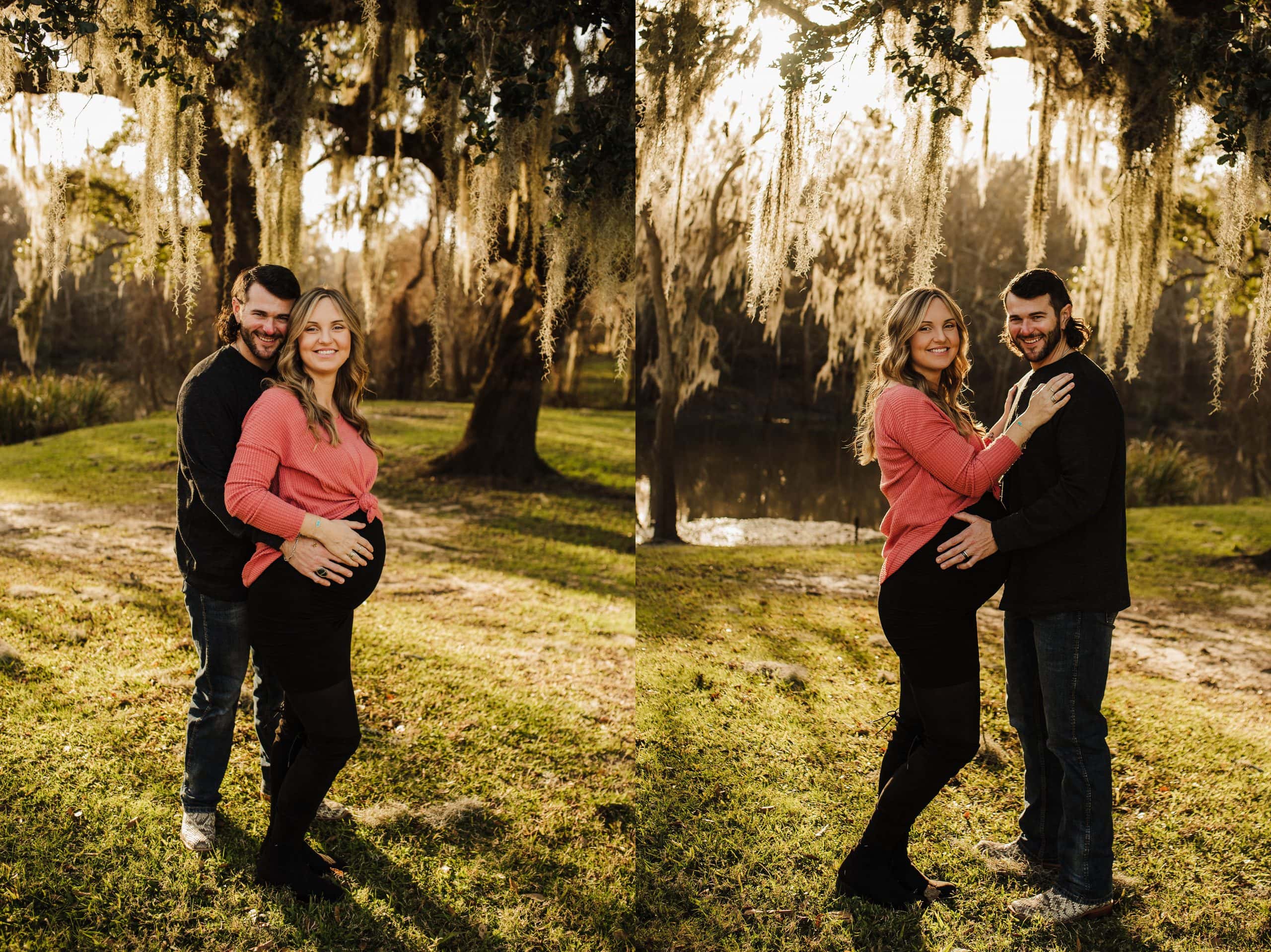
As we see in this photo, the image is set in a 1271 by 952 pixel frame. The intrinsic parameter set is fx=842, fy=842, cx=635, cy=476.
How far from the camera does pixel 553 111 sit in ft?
16.0

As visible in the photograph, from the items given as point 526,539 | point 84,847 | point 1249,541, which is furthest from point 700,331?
point 1249,541

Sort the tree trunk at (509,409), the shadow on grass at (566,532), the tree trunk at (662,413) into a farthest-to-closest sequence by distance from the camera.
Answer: the tree trunk at (509,409)
the shadow on grass at (566,532)
the tree trunk at (662,413)

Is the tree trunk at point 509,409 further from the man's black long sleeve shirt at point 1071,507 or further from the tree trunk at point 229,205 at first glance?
the man's black long sleeve shirt at point 1071,507

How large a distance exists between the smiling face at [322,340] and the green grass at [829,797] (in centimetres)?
140

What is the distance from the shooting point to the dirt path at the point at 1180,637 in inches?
158

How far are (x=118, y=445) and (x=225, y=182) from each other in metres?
4.78

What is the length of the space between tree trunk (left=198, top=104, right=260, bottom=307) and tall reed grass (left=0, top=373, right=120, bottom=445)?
333cm

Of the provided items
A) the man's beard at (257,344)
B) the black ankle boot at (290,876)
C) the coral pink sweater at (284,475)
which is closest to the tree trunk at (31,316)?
the man's beard at (257,344)

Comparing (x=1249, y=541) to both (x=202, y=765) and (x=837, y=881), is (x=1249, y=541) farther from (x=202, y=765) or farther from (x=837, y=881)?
(x=202, y=765)

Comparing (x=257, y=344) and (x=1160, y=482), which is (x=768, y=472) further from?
(x=1160, y=482)

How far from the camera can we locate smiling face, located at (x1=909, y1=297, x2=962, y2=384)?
88.3 inches

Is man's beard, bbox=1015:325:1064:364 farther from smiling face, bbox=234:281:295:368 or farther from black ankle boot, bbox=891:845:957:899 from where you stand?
smiling face, bbox=234:281:295:368

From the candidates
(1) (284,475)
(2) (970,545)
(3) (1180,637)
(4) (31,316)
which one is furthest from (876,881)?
(4) (31,316)

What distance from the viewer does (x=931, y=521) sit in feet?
7.27
